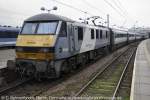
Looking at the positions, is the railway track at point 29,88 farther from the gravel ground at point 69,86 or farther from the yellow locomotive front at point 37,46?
the yellow locomotive front at point 37,46

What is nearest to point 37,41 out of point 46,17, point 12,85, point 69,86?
point 46,17

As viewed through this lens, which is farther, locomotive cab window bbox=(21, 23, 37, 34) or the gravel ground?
locomotive cab window bbox=(21, 23, 37, 34)

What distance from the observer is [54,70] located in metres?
11.1

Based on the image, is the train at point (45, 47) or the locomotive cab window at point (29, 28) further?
the locomotive cab window at point (29, 28)

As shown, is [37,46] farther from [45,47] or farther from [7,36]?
[7,36]

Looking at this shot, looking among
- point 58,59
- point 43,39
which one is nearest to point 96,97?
point 58,59

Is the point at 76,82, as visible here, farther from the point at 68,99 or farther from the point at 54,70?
the point at 68,99

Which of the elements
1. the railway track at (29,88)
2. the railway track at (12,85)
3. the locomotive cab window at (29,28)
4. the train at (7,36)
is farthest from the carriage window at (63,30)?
the train at (7,36)

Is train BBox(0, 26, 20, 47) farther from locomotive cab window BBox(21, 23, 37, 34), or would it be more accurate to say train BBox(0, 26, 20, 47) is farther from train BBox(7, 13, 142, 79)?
train BBox(7, 13, 142, 79)

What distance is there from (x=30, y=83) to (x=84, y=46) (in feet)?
17.0

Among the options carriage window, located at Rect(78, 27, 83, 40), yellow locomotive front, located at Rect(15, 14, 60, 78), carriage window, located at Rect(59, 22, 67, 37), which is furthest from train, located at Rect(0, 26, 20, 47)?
→ carriage window, located at Rect(59, 22, 67, 37)

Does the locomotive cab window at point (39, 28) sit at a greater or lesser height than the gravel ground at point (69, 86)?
greater

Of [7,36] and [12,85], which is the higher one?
[7,36]

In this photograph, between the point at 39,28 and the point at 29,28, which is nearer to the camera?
the point at 39,28
